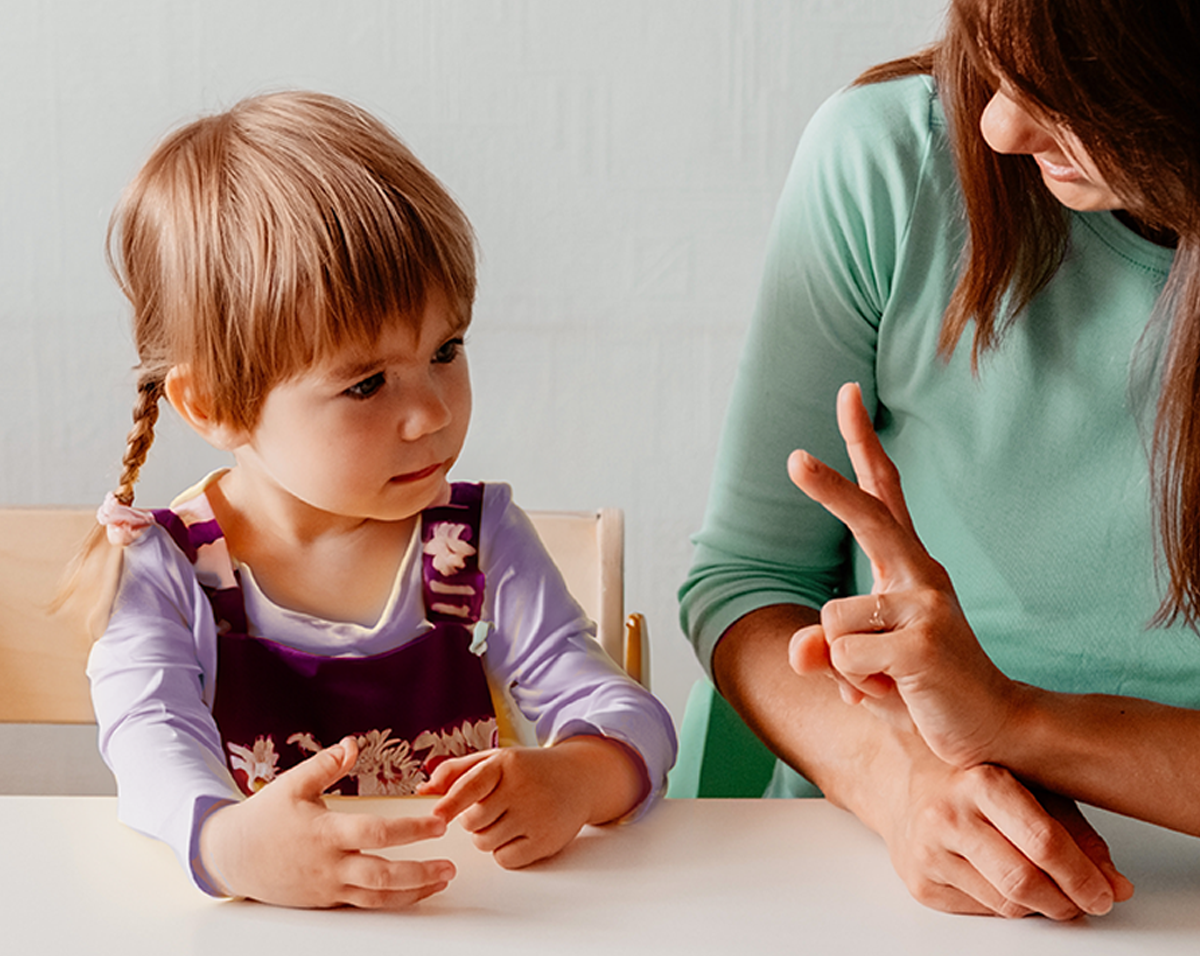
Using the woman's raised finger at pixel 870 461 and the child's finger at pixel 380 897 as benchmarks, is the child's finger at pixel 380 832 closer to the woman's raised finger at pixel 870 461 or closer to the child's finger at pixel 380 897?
the child's finger at pixel 380 897

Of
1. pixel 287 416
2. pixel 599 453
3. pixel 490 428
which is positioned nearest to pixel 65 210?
pixel 490 428

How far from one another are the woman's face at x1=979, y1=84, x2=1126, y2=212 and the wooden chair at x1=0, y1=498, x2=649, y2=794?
417 mm

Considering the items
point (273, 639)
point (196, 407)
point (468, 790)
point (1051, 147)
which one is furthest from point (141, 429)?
point (1051, 147)

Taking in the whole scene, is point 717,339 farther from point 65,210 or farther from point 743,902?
point 743,902

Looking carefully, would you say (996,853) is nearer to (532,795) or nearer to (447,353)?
(532,795)

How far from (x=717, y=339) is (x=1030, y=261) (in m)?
0.80

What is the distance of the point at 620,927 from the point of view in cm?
54

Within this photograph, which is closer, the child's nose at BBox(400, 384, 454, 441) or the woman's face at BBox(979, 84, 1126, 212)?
the woman's face at BBox(979, 84, 1126, 212)

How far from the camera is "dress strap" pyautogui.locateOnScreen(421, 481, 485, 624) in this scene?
850 mm

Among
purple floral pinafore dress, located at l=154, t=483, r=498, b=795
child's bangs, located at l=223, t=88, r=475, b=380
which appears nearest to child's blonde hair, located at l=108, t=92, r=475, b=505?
child's bangs, located at l=223, t=88, r=475, b=380

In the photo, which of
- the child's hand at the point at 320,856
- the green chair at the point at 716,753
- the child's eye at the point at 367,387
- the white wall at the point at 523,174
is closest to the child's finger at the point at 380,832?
the child's hand at the point at 320,856

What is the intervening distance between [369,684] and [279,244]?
30 cm

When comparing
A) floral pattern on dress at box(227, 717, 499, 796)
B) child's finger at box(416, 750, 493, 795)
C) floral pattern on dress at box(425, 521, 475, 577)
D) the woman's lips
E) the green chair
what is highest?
the woman's lips

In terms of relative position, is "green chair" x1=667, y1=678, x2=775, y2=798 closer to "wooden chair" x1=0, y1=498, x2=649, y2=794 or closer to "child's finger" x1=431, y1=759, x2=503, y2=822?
"wooden chair" x1=0, y1=498, x2=649, y2=794
